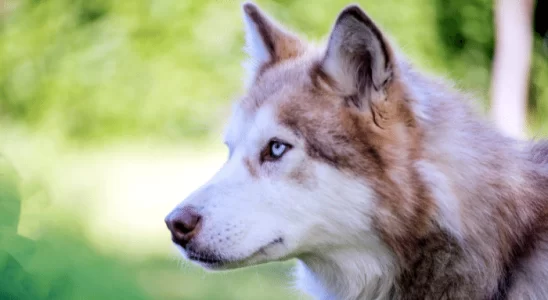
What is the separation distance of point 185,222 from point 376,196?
0.59 metres

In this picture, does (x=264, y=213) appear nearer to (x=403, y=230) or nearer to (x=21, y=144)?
(x=403, y=230)

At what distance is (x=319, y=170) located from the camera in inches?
103

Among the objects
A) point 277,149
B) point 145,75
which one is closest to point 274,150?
point 277,149

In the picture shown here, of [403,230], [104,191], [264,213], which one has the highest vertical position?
[264,213]

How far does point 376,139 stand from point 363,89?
6.9 inches

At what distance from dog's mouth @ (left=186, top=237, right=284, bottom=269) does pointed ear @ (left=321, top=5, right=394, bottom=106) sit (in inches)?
22.1

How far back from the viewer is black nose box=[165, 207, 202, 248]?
2.55 m

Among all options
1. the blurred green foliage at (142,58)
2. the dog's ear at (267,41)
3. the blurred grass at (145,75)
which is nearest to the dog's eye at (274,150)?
the dog's ear at (267,41)

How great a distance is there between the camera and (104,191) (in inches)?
260

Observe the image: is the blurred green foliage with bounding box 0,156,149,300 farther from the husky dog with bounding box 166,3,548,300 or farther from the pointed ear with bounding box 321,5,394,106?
the pointed ear with bounding box 321,5,394,106

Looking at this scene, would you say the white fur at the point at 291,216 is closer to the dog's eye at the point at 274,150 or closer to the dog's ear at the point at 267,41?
the dog's eye at the point at 274,150

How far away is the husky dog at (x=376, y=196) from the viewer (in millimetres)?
2586

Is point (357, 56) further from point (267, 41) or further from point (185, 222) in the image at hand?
point (185, 222)

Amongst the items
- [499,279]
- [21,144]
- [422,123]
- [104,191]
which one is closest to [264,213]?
[422,123]
